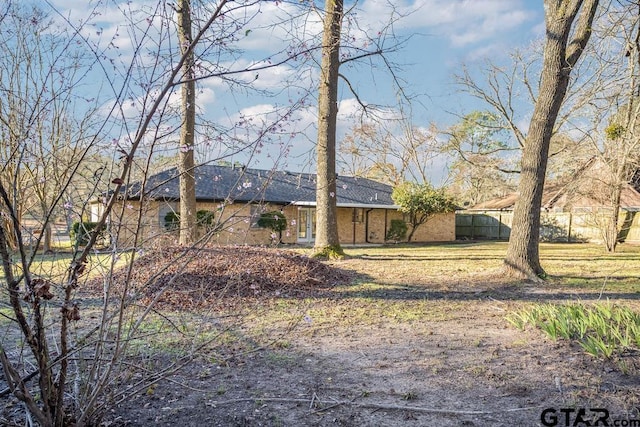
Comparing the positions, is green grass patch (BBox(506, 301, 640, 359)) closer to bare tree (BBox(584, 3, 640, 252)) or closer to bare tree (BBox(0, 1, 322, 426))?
bare tree (BBox(0, 1, 322, 426))

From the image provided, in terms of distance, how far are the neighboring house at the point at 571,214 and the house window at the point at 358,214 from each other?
27.1ft

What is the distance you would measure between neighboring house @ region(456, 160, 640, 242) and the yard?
1149 cm

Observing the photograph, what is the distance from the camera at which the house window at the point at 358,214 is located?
854 inches

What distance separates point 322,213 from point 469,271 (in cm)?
376

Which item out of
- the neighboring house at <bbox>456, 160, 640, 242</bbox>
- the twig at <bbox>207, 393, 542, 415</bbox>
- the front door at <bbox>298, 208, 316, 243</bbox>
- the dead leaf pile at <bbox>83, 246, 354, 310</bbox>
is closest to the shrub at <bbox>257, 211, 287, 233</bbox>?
the front door at <bbox>298, 208, 316, 243</bbox>

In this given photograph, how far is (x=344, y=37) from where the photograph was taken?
17.5 ft

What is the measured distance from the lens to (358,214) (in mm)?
21844

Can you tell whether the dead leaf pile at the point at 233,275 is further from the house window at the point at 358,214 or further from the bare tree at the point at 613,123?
the house window at the point at 358,214

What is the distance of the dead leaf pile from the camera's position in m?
6.34

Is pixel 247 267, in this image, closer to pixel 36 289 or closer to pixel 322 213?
pixel 322 213

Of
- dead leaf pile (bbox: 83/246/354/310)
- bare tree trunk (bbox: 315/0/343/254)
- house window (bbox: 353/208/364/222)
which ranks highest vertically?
bare tree trunk (bbox: 315/0/343/254)

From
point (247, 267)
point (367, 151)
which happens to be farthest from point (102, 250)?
point (367, 151)

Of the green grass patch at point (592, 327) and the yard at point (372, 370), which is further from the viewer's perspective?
the green grass patch at point (592, 327)

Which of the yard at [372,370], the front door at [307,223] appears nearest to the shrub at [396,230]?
the front door at [307,223]
